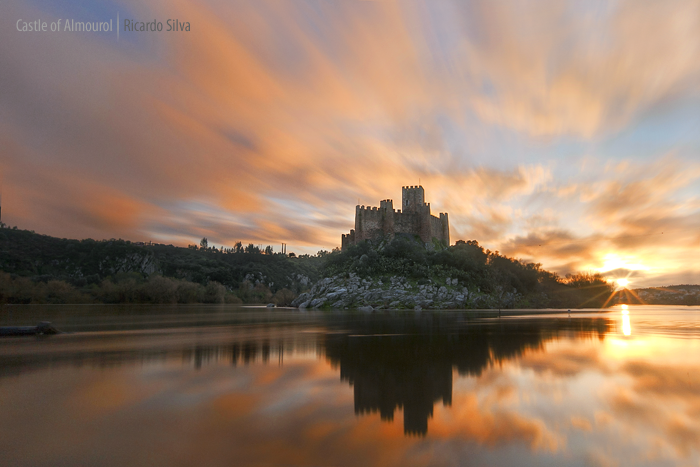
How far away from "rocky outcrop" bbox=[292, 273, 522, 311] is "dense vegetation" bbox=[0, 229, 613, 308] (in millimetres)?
2450

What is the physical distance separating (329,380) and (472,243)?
9529 centimetres

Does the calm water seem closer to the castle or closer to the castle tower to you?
the castle

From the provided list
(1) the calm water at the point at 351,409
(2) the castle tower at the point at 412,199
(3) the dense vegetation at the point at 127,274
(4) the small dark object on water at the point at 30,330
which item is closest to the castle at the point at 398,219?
(2) the castle tower at the point at 412,199

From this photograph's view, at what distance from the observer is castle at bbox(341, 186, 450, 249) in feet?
282

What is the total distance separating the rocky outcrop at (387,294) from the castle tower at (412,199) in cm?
2355

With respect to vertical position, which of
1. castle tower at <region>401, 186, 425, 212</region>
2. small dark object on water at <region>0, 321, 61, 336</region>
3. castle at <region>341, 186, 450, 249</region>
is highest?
castle tower at <region>401, 186, 425, 212</region>

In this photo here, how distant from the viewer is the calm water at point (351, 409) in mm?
4590

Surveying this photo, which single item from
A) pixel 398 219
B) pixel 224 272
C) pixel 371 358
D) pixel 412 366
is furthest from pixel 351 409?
pixel 224 272

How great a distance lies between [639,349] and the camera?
1416cm

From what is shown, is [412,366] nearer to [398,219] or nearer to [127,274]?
[398,219]

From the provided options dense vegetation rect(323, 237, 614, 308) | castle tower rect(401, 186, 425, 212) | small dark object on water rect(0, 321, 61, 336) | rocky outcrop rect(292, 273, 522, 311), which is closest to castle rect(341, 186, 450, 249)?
castle tower rect(401, 186, 425, 212)

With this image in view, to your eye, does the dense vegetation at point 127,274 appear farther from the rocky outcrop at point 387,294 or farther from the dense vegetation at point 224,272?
the rocky outcrop at point 387,294

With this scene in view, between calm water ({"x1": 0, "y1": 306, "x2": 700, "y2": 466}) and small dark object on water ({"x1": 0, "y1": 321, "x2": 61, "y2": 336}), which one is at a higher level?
calm water ({"x1": 0, "y1": 306, "x2": 700, "y2": 466})

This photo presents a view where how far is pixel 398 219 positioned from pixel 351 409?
81.2 metres
